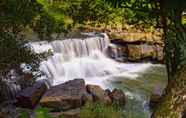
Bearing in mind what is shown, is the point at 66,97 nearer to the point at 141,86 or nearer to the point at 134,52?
the point at 141,86

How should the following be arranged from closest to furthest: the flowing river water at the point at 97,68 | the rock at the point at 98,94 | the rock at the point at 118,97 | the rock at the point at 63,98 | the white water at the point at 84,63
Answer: the rock at the point at 63,98, the rock at the point at 98,94, the rock at the point at 118,97, the flowing river water at the point at 97,68, the white water at the point at 84,63

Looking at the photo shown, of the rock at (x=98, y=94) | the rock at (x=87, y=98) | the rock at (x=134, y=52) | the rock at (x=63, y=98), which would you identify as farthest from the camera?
the rock at (x=134, y=52)

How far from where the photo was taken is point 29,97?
1116cm

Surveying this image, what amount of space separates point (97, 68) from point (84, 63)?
0.55 meters

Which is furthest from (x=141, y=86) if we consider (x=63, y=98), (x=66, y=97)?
(x=63, y=98)

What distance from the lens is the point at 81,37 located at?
17531mm

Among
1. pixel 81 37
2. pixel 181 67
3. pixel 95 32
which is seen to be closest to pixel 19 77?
pixel 181 67

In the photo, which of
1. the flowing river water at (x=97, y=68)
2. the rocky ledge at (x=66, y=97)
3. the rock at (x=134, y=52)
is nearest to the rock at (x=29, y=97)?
the rocky ledge at (x=66, y=97)

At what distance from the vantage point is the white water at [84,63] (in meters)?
15.0

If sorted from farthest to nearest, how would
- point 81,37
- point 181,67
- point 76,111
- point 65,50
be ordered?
point 81,37, point 65,50, point 76,111, point 181,67

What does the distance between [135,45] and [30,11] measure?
461 inches

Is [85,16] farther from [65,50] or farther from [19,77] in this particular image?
[65,50]

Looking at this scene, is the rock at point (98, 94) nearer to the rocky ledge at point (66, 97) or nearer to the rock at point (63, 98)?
the rocky ledge at point (66, 97)

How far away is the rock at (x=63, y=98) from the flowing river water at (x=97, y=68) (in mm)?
1642
